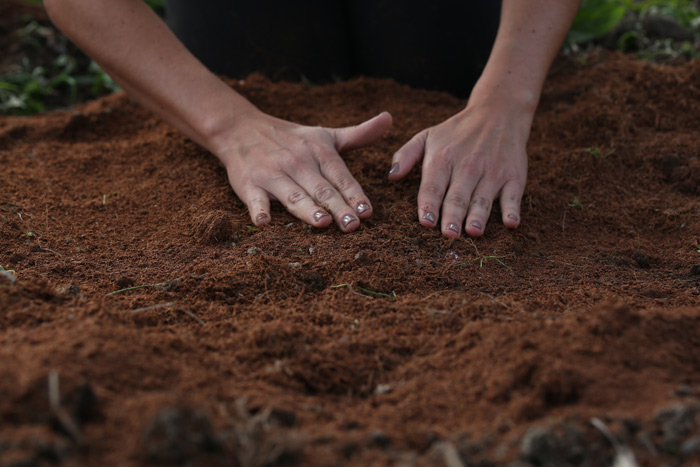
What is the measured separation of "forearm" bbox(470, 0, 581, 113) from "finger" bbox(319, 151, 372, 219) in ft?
1.74

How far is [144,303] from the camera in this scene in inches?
56.7

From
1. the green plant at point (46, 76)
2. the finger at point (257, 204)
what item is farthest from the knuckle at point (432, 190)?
the green plant at point (46, 76)

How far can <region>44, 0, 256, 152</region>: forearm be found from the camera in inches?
81.9

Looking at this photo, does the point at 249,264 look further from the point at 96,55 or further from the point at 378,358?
the point at 96,55

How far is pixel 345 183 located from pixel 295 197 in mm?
154

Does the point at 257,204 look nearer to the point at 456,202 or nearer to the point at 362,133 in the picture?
the point at 362,133

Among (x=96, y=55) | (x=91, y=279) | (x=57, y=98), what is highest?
(x=96, y=55)

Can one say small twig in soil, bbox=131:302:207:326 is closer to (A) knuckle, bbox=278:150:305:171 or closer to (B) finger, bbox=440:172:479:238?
(A) knuckle, bbox=278:150:305:171

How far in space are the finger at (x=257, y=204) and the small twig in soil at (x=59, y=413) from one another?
2.94 feet

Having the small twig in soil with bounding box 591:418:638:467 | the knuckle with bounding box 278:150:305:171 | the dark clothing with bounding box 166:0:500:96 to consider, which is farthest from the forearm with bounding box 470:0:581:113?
the small twig in soil with bounding box 591:418:638:467

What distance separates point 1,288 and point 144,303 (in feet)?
0.95

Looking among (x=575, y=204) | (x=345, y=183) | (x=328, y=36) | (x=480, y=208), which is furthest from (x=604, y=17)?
(x=345, y=183)

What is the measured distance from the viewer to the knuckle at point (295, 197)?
1.80 meters

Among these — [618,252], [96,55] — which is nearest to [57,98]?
[96,55]
